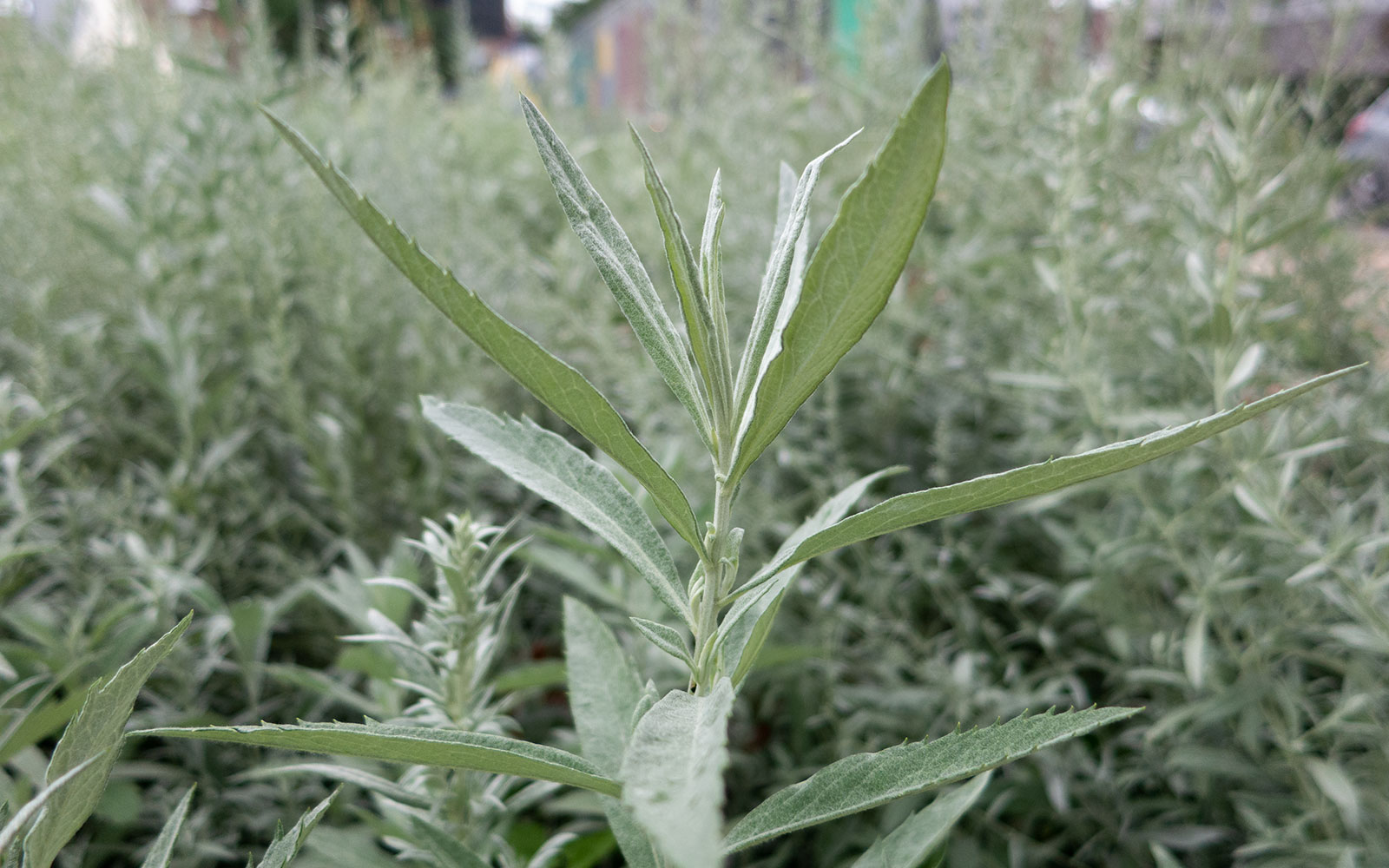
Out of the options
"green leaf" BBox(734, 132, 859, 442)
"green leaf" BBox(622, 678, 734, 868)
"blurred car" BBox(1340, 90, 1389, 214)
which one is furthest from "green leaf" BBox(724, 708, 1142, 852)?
"blurred car" BBox(1340, 90, 1389, 214)

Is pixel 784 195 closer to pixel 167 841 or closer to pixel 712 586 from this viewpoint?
pixel 712 586

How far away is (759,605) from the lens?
2.15 feet

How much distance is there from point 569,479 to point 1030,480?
32cm

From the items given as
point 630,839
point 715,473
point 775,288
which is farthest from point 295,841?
point 775,288

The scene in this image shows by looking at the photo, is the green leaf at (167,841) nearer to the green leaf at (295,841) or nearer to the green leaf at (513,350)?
the green leaf at (295,841)

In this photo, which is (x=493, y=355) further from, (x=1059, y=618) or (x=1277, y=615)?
(x=1059, y=618)

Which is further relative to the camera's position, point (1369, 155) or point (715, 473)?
point (1369, 155)

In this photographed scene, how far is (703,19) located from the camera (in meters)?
3.22

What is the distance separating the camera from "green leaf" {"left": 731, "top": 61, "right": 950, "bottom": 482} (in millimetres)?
417

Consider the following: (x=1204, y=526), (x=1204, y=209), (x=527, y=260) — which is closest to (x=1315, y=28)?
(x=1204, y=209)

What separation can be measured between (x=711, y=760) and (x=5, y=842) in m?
0.35

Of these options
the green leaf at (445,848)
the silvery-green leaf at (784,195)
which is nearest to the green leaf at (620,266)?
the silvery-green leaf at (784,195)

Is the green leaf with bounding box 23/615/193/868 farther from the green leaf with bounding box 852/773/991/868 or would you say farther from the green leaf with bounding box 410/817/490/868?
the green leaf with bounding box 852/773/991/868

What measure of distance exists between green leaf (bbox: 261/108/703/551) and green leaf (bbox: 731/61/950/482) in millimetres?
82
